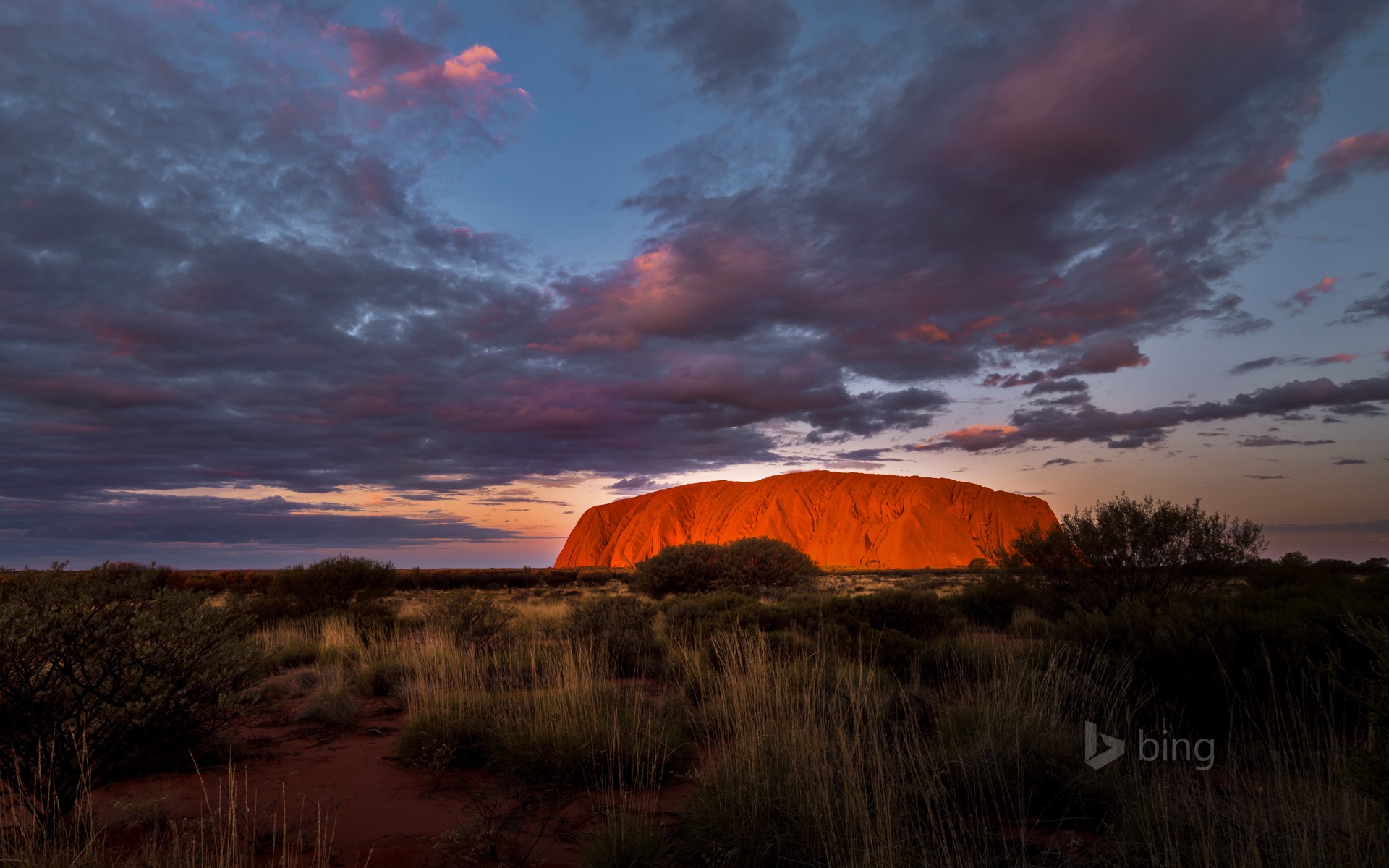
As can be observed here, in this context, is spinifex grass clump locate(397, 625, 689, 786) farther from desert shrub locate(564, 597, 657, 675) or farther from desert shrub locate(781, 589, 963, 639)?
desert shrub locate(781, 589, 963, 639)

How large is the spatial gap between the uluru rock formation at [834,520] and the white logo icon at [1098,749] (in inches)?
2272

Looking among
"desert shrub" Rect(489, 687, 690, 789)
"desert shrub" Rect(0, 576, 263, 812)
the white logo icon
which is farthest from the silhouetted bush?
"desert shrub" Rect(0, 576, 263, 812)

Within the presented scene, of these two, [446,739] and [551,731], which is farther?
[446,739]

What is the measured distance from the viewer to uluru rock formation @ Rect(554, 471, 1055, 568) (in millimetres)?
62719

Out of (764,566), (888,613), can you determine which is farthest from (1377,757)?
(764,566)

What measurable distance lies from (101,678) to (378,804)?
2185 mm

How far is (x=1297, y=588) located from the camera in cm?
908

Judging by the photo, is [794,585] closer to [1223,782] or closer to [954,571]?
[1223,782]

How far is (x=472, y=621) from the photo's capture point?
1148 cm

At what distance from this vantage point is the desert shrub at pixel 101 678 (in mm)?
4250

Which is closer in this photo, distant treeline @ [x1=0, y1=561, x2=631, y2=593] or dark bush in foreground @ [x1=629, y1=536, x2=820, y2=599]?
dark bush in foreground @ [x1=629, y1=536, x2=820, y2=599]

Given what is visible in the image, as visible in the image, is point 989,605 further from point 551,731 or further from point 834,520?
point 834,520

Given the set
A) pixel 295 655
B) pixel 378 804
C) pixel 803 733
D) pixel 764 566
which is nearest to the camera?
pixel 803 733

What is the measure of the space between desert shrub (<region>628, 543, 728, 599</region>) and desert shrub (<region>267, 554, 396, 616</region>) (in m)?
9.67
